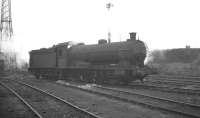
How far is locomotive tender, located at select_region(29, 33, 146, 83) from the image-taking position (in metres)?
15.9

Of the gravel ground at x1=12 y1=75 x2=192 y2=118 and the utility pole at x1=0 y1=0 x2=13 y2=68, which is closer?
the gravel ground at x1=12 y1=75 x2=192 y2=118

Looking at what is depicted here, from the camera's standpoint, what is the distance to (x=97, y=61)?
1828 centimetres

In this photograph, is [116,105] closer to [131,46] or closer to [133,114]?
[133,114]

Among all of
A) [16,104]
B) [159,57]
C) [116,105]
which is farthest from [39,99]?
[159,57]

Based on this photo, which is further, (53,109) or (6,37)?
(6,37)

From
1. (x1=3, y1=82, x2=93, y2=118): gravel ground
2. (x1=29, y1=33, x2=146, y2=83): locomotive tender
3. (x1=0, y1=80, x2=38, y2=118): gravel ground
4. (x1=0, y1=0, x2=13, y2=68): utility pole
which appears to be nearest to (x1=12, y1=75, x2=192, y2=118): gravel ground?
(x1=3, y1=82, x2=93, y2=118): gravel ground

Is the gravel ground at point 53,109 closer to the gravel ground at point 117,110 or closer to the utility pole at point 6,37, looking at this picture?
the gravel ground at point 117,110

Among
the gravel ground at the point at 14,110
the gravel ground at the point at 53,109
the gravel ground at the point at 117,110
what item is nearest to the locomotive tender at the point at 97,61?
the gravel ground at the point at 117,110

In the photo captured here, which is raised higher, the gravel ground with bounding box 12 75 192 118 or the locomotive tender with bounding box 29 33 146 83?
the locomotive tender with bounding box 29 33 146 83

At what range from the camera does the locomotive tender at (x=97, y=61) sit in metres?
15.9

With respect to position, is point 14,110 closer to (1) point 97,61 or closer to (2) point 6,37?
(1) point 97,61

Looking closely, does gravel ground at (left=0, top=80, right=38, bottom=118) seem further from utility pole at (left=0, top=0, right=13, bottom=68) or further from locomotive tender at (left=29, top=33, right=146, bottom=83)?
utility pole at (left=0, top=0, right=13, bottom=68)

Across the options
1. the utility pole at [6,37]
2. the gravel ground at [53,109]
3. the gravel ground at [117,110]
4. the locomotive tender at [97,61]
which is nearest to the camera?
the gravel ground at [117,110]

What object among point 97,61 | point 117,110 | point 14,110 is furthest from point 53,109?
point 97,61
